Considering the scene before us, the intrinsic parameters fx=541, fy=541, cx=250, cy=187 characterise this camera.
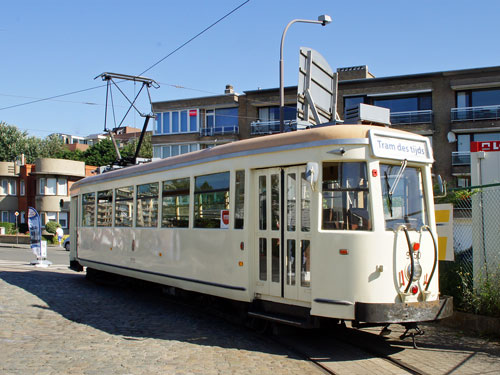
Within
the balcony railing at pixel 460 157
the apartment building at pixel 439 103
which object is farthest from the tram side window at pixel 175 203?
the balcony railing at pixel 460 157

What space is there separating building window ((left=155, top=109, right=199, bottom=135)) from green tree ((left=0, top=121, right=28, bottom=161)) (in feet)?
84.9

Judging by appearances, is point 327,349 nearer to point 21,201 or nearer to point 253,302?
point 253,302

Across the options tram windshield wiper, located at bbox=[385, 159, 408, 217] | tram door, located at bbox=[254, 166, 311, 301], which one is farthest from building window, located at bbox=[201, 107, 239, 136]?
tram windshield wiper, located at bbox=[385, 159, 408, 217]

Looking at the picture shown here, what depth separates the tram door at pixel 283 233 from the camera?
732cm

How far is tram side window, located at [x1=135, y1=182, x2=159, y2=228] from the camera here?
35.1ft

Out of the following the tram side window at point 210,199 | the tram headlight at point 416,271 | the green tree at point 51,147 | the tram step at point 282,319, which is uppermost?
the green tree at point 51,147

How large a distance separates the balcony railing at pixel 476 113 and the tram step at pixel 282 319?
105 feet

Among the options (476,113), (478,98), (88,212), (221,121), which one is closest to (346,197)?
(88,212)

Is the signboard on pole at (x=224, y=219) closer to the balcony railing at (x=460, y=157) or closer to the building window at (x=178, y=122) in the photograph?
the balcony railing at (x=460, y=157)

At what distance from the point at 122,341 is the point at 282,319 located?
237 centimetres

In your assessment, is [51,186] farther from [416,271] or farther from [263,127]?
[416,271]

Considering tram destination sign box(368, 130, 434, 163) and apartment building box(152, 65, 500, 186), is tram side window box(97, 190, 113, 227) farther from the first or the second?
apartment building box(152, 65, 500, 186)

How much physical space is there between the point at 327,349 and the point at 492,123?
107 feet

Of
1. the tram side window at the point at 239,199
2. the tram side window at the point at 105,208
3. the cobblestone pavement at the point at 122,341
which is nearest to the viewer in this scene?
the cobblestone pavement at the point at 122,341
